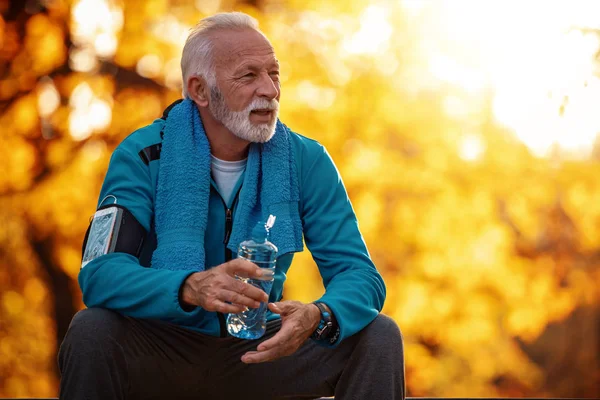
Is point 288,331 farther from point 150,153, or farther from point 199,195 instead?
point 150,153

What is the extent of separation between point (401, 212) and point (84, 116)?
2.38m

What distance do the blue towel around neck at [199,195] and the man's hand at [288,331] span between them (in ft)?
1.04

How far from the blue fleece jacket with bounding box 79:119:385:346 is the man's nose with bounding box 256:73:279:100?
0.18 metres

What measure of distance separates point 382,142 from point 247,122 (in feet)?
11.6

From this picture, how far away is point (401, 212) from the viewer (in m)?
5.95

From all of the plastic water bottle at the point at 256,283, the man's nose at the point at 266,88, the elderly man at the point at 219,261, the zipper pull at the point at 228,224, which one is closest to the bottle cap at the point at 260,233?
the plastic water bottle at the point at 256,283

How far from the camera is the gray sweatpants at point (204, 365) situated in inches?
74.9

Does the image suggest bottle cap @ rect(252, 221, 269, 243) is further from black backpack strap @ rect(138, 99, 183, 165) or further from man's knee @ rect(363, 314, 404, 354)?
black backpack strap @ rect(138, 99, 183, 165)

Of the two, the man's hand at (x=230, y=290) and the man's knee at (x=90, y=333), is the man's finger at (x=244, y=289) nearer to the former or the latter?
the man's hand at (x=230, y=290)

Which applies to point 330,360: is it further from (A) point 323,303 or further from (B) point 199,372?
(B) point 199,372

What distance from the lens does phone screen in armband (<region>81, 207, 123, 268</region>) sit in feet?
6.83

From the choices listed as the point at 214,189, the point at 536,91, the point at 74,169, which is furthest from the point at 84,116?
the point at 214,189

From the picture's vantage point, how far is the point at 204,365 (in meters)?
2.22

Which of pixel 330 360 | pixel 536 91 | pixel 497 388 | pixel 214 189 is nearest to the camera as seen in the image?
pixel 330 360
